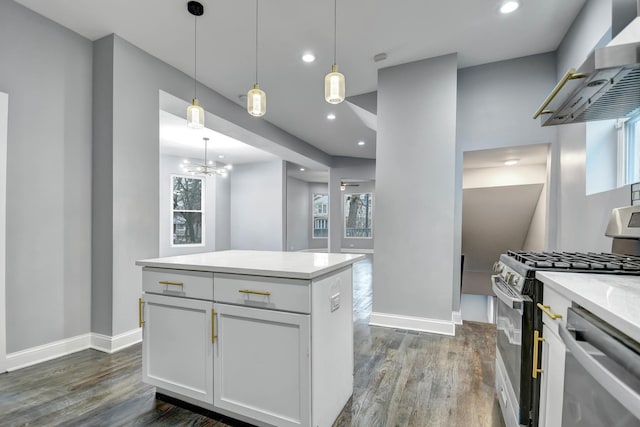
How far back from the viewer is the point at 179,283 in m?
1.69

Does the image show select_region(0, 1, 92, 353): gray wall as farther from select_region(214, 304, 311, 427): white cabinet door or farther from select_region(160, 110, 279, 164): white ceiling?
select_region(160, 110, 279, 164): white ceiling

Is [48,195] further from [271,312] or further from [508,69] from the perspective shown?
[508,69]

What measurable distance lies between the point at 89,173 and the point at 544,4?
4.19 metres

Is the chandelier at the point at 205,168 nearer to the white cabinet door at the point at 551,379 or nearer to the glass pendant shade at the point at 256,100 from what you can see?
the glass pendant shade at the point at 256,100

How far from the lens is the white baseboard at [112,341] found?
2625 millimetres

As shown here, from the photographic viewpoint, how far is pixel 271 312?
1454mm

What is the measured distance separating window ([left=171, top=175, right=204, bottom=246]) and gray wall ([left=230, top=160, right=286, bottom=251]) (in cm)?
112

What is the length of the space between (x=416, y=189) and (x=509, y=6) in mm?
1694

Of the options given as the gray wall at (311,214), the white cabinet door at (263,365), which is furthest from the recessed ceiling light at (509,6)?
the gray wall at (311,214)

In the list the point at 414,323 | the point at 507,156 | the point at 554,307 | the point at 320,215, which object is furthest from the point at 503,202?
A: the point at 320,215

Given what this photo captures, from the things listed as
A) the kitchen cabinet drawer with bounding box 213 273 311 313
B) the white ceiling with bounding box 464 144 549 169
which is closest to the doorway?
the white ceiling with bounding box 464 144 549 169

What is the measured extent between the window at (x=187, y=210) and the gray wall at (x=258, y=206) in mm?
1120

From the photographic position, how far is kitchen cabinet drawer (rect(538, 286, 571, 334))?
1023 millimetres

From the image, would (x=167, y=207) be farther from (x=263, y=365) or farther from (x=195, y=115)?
(x=263, y=365)
